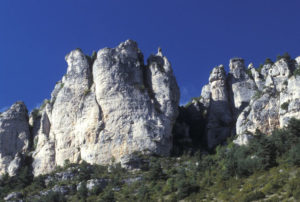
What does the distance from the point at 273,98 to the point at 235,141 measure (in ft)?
32.0

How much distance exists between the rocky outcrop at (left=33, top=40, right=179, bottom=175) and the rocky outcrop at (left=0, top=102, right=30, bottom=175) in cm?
269

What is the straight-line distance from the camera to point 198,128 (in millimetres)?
91500

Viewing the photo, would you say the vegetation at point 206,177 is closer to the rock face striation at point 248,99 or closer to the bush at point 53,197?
the bush at point 53,197

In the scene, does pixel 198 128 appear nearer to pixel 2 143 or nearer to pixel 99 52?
pixel 99 52

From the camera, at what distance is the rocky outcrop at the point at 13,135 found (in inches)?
3286

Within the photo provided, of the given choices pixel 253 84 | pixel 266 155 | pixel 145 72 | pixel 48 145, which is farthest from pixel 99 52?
pixel 266 155

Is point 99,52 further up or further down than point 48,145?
further up

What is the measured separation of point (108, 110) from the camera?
78.7 metres

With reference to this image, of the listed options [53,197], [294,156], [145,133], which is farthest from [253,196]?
[145,133]

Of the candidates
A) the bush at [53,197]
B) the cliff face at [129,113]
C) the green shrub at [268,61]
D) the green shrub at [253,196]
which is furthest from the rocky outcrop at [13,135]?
the green shrub at [268,61]

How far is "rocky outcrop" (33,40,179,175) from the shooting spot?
76.1m

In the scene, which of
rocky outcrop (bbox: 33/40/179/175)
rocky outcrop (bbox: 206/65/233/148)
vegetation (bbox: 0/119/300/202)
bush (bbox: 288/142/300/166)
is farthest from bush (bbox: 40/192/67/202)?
rocky outcrop (bbox: 206/65/233/148)

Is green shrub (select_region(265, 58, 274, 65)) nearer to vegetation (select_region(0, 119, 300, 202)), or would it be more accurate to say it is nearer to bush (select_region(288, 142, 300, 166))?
vegetation (select_region(0, 119, 300, 202))

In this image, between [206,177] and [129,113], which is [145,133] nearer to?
[129,113]
